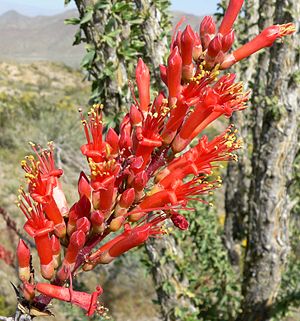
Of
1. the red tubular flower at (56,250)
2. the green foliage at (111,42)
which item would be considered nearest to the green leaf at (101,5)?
the green foliage at (111,42)

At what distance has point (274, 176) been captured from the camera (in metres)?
3.60

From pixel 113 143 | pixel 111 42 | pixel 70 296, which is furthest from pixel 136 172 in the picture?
pixel 111 42

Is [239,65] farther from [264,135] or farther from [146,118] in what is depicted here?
[146,118]

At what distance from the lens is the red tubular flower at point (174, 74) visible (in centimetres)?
131

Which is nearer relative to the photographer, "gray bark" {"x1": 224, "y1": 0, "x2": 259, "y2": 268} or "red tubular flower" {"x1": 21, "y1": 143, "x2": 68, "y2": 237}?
"red tubular flower" {"x1": 21, "y1": 143, "x2": 68, "y2": 237}

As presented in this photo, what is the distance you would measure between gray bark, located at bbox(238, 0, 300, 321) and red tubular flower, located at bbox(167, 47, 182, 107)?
2.28 metres

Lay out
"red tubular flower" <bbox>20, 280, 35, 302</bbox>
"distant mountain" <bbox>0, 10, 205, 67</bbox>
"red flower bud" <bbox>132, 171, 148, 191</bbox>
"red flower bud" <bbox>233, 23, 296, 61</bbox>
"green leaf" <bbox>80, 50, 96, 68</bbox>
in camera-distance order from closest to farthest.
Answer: "red tubular flower" <bbox>20, 280, 35, 302</bbox>
"red flower bud" <bbox>132, 171, 148, 191</bbox>
"red flower bud" <bbox>233, 23, 296, 61</bbox>
"green leaf" <bbox>80, 50, 96, 68</bbox>
"distant mountain" <bbox>0, 10, 205, 67</bbox>

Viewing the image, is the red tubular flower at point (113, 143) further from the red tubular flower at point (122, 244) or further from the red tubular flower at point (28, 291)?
the red tubular flower at point (28, 291)

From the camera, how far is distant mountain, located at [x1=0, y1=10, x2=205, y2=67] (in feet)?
160

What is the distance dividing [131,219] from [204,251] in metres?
2.97

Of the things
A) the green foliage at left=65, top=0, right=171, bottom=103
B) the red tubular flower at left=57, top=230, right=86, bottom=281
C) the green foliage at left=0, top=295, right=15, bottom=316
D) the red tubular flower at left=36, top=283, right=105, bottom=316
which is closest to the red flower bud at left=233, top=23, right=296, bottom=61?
the red tubular flower at left=57, top=230, right=86, bottom=281

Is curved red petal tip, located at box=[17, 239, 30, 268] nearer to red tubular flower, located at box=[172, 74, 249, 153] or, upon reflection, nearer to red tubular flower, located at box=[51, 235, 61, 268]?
red tubular flower, located at box=[51, 235, 61, 268]

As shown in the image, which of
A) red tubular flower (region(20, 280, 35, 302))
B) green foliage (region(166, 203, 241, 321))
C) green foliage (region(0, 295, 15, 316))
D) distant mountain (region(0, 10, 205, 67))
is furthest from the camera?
distant mountain (region(0, 10, 205, 67))

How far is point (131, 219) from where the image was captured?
1363 mm
